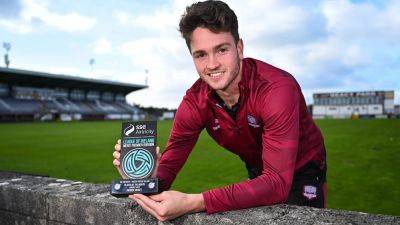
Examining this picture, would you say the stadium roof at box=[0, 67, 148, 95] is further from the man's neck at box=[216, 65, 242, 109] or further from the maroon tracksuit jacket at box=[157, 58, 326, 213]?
the man's neck at box=[216, 65, 242, 109]

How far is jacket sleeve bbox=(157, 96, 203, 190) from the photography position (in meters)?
3.16

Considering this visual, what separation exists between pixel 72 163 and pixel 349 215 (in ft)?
34.4

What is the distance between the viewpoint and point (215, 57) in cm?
278

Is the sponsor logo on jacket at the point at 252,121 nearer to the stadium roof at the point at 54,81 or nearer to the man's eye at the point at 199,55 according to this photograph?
the man's eye at the point at 199,55

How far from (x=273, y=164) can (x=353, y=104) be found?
111396 mm

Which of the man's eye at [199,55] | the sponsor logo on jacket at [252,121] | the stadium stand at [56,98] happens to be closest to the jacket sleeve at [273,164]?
the sponsor logo on jacket at [252,121]

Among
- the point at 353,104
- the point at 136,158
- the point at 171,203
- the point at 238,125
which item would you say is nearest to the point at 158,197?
the point at 171,203

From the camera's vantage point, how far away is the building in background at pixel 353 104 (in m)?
103

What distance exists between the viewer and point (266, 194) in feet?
7.97

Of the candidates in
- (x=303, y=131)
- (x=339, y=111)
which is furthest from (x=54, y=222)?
(x=339, y=111)

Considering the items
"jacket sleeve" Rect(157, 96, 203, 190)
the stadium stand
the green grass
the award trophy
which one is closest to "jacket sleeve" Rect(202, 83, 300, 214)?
the award trophy

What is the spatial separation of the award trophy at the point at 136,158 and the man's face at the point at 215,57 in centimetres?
57

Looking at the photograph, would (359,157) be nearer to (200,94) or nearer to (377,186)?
(377,186)

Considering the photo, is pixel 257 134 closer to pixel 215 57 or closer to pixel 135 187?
pixel 215 57
